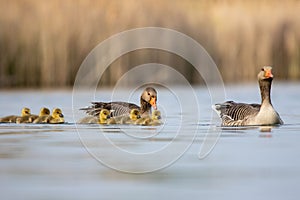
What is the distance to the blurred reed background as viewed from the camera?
59.6ft

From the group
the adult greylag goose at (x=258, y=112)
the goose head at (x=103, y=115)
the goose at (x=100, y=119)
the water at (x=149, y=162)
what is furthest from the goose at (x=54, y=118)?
the adult greylag goose at (x=258, y=112)

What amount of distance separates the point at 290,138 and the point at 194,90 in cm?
1018

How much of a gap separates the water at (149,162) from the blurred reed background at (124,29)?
5270 millimetres

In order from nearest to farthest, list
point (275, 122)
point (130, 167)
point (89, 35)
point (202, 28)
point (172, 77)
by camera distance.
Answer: point (130, 167) < point (275, 122) < point (89, 35) < point (202, 28) < point (172, 77)

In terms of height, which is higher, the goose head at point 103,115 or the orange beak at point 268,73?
the orange beak at point 268,73

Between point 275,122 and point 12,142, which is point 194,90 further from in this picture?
point 12,142

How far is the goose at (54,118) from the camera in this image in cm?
1189

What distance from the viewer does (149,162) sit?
788 centimetres

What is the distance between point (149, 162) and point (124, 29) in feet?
36.2

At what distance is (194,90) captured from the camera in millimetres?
19922

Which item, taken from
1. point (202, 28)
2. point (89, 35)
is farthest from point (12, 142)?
point (202, 28)

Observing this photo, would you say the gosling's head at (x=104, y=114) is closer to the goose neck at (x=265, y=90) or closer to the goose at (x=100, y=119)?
the goose at (x=100, y=119)

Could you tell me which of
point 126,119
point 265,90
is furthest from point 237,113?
point 126,119

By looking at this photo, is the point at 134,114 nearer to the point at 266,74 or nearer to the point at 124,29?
the point at 266,74
